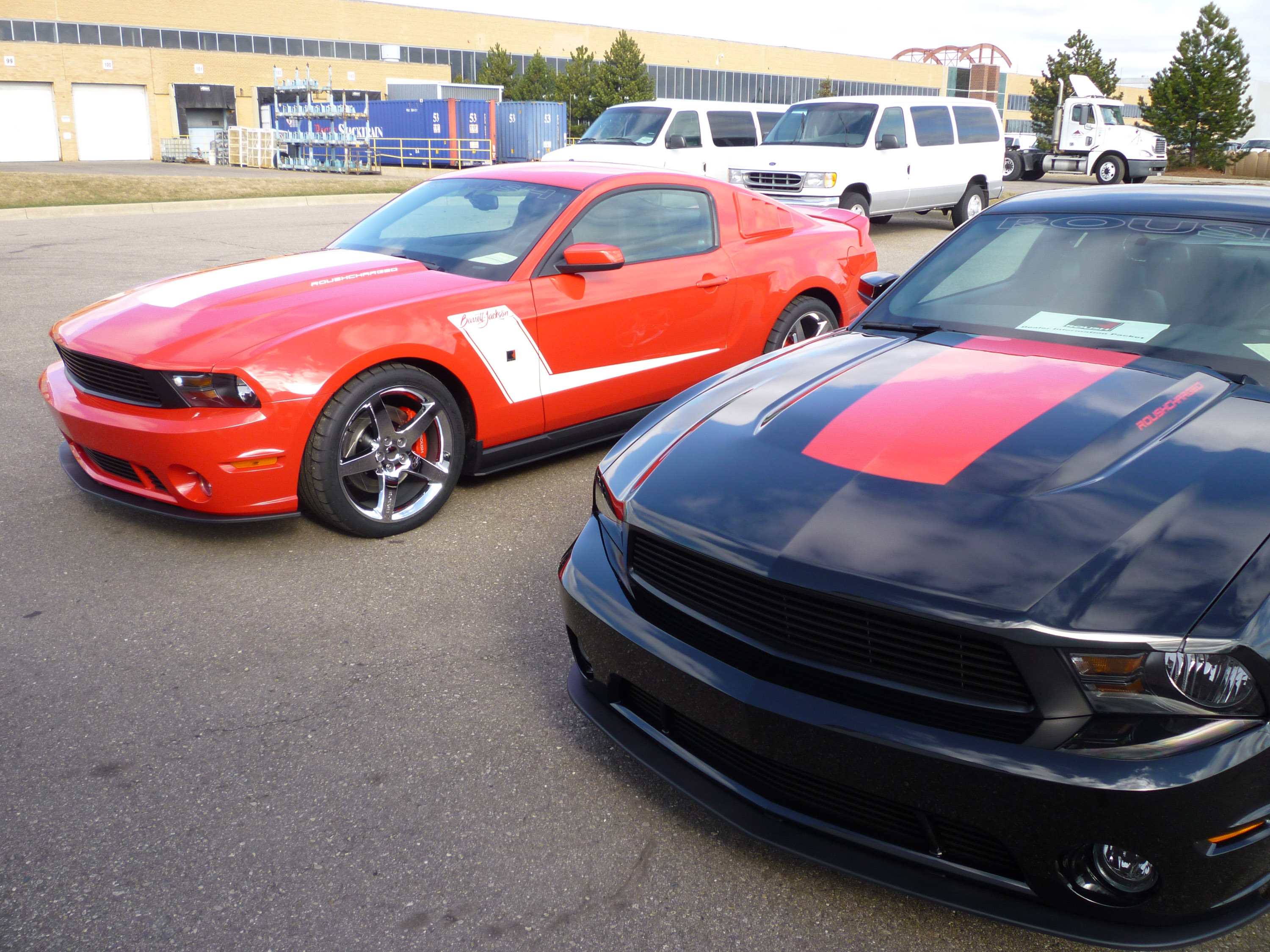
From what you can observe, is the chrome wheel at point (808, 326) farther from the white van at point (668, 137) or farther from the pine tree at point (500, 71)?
the pine tree at point (500, 71)

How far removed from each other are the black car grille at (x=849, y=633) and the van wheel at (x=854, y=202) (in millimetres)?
12954

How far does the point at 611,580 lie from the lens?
260 centimetres

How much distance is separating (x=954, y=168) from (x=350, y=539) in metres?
14.3

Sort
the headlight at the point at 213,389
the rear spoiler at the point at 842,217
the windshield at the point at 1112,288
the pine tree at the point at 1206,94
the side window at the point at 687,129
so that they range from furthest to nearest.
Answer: the pine tree at the point at 1206,94 → the side window at the point at 687,129 → the rear spoiler at the point at 842,217 → the headlight at the point at 213,389 → the windshield at the point at 1112,288

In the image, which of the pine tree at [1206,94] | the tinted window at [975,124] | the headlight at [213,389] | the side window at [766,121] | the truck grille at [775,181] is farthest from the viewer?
the pine tree at [1206,94]

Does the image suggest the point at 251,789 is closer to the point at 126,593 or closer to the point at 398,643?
the point at 398,643

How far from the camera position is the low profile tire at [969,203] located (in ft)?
54.5

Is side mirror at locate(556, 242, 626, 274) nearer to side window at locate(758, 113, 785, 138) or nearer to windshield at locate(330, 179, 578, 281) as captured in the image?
windshield at locate(330, 179, 578, 281)

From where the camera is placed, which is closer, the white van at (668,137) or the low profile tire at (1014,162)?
the white van at (668,137)

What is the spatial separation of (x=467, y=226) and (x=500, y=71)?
55767mm

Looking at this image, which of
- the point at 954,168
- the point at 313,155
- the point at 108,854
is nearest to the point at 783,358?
the point at 108,854

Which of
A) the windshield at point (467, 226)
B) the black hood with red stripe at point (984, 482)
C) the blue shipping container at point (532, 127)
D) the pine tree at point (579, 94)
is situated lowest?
the black hood with red stripe at point (984, 482)

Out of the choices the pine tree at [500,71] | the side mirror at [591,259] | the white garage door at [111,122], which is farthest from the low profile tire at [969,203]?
the white garage door at [111,122]

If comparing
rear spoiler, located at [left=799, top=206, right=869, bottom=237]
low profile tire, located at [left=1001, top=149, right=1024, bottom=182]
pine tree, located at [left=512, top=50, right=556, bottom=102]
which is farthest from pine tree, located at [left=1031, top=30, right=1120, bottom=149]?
rear spoiler, located at [left=799, top=206, right=869, bottom=237]
